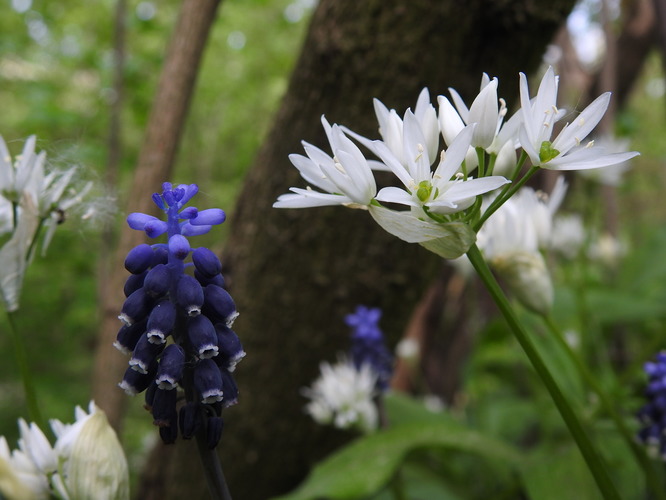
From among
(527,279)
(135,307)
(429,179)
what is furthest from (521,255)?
(135,307)

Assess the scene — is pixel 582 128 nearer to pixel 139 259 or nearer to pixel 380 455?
pixel 139 259

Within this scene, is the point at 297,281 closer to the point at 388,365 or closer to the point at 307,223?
the point at 307,223

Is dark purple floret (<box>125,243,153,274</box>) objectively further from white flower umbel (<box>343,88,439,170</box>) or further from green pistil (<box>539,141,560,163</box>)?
green pistil (<box>539,141,560,163</box>)

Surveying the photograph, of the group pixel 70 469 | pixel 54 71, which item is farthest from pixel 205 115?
pixel 70 469

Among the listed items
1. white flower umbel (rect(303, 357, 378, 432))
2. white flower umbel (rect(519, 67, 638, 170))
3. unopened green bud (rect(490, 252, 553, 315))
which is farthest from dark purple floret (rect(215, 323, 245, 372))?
white flower umbel (rect(303, 357, 378, 432))

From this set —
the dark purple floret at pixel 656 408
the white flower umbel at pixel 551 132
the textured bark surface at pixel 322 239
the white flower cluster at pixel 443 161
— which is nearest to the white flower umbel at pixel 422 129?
the white flower cluster at pixel 443 161
